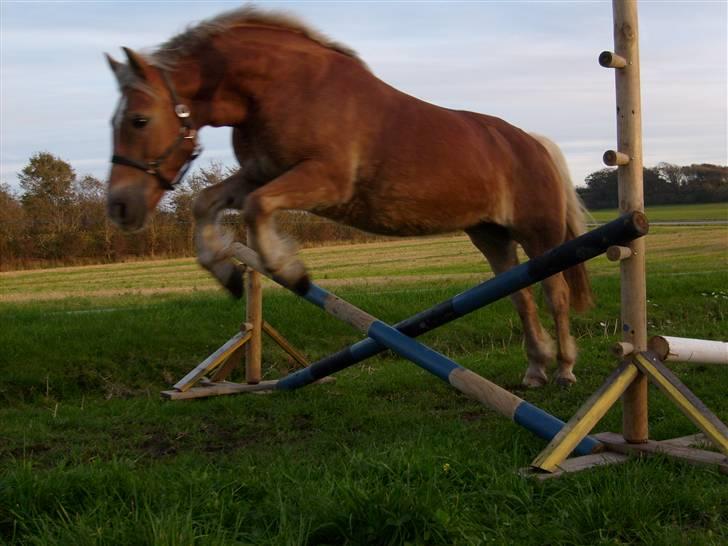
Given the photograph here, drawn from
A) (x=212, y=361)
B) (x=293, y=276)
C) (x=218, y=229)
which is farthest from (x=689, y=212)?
(x=293, y=276)

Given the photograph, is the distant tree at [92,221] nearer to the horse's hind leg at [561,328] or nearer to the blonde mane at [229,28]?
the horse's hind leg at [561,328]

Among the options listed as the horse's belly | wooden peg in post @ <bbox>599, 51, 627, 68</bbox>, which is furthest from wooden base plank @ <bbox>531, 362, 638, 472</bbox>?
wooden peg in post @ <bbox>599, 51, 627, 68</bbox>

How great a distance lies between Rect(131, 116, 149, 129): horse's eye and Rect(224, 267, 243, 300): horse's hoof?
0.88m

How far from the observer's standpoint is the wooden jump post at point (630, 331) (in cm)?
375

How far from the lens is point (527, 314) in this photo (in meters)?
6.38

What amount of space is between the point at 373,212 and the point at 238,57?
1.09 metres

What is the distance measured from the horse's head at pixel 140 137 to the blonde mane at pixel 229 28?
0.51 ft

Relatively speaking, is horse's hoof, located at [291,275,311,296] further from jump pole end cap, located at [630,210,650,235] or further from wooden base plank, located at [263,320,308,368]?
wooden base plank, located at [263,320,308,368]

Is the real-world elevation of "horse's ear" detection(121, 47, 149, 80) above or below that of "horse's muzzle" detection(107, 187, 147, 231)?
above

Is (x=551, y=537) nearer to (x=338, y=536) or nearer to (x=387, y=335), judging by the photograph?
(x=338, y=536)

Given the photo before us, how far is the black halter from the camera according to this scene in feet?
12.5

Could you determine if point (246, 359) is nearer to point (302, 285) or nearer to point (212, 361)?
point (212, 361)

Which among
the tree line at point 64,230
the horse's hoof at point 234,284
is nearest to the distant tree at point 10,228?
the tree line at point 64,230

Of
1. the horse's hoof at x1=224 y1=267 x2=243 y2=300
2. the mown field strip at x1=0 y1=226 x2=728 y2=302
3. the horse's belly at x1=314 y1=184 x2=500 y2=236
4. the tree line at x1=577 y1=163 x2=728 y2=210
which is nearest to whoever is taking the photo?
the horse's hoof at x1=224 y1=267 x2=243 y2=300
